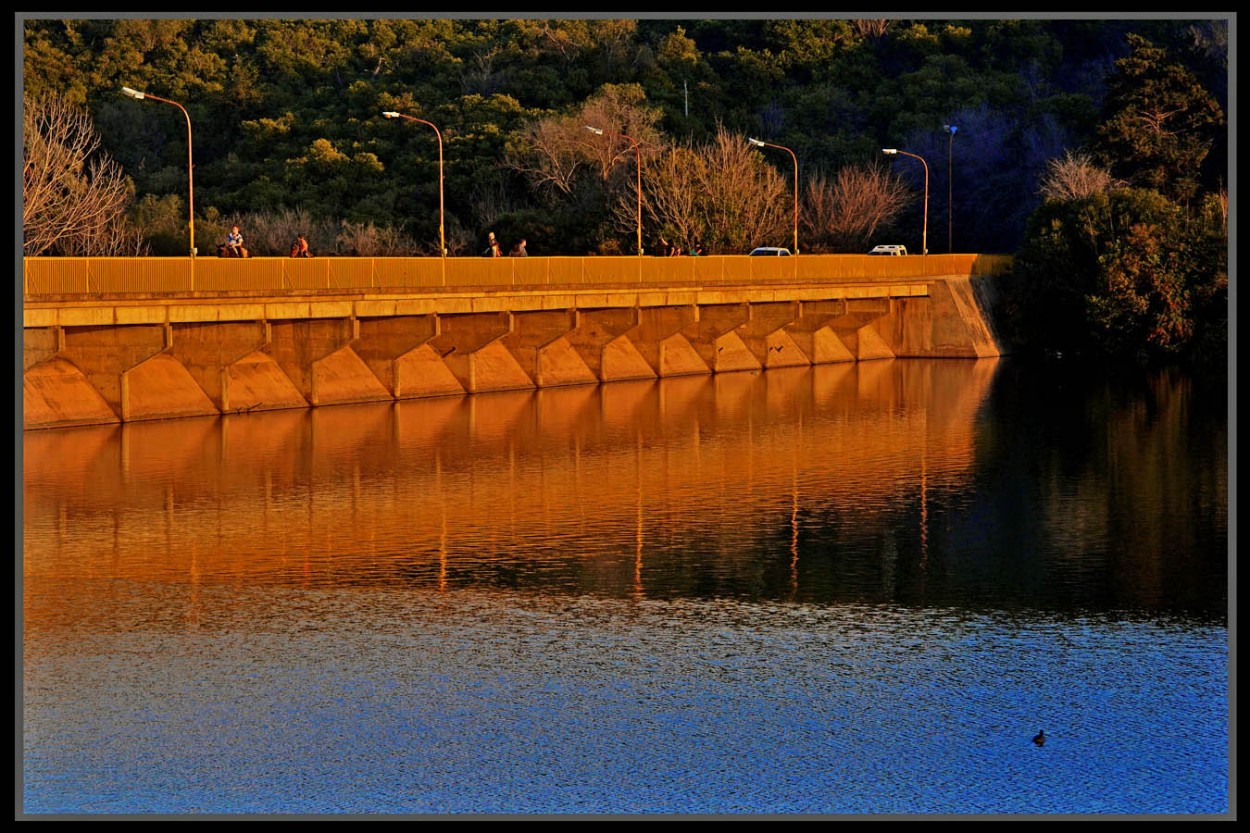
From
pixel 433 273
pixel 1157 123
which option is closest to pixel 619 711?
pixel 433 273

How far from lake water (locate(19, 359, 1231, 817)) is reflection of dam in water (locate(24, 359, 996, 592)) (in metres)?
0.15

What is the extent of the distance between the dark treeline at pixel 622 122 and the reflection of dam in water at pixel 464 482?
27.6m

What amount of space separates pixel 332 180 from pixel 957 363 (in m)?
41.0

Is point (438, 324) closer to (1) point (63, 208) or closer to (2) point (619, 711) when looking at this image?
(1) point (63, 208)

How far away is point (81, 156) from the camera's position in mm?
72938

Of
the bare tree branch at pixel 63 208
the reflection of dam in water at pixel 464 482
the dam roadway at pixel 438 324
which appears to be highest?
the bare tree branch at pixel 63 208

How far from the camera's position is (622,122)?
100062mm

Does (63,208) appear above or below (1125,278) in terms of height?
above

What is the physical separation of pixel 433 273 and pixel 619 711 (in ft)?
111

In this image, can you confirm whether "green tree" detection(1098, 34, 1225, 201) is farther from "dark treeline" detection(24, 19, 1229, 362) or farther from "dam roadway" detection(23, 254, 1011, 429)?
"dam roadway" detection(23, 254, 1011, 429)

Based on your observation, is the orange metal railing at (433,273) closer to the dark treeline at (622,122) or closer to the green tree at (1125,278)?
the green tree at (1125,278)

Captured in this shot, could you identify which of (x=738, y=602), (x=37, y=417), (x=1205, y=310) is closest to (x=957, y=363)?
(x=1205, y=310)

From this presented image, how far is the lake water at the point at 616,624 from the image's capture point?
1725cm

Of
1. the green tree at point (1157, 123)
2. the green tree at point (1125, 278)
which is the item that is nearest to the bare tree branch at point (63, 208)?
the green tree at point (1125, 278)
